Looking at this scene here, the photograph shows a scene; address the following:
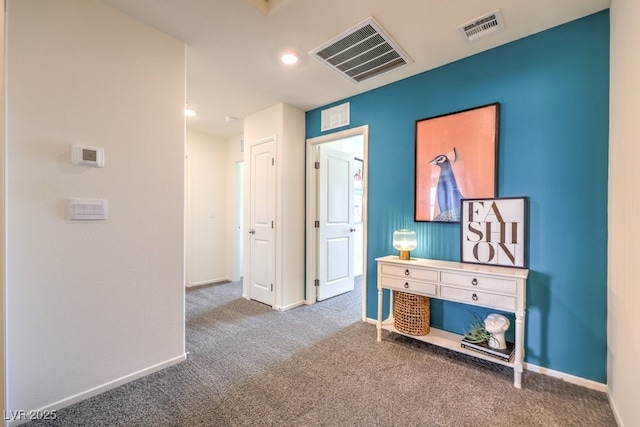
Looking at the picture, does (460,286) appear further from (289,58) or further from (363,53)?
(289,58)

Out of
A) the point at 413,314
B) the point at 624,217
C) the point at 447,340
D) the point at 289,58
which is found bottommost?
the point at 447,340

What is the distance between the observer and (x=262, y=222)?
3.56 meters

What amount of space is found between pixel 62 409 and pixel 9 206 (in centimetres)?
118

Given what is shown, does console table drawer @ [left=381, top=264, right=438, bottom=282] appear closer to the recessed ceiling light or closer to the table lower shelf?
the table lower shelf

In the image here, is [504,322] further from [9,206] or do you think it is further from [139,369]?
[9,206]

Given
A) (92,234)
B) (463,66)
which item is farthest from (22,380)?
(463,66)

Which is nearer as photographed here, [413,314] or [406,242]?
[413,314]

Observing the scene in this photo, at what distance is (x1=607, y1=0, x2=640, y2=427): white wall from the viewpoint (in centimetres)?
134

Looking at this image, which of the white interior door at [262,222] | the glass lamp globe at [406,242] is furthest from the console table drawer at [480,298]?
the white interior door at [262,222]

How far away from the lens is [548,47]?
6.50 ft

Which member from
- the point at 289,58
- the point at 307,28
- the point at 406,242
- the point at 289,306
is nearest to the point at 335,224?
the point at 289,306

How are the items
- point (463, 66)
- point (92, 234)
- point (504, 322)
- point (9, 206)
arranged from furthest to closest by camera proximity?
1. point (463, 66)
2. point (504, 322)
3. point (92, 234)
4. point (9, 206)

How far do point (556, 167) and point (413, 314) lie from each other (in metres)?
1.51

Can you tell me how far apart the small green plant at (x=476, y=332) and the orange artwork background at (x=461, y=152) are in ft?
2.89
